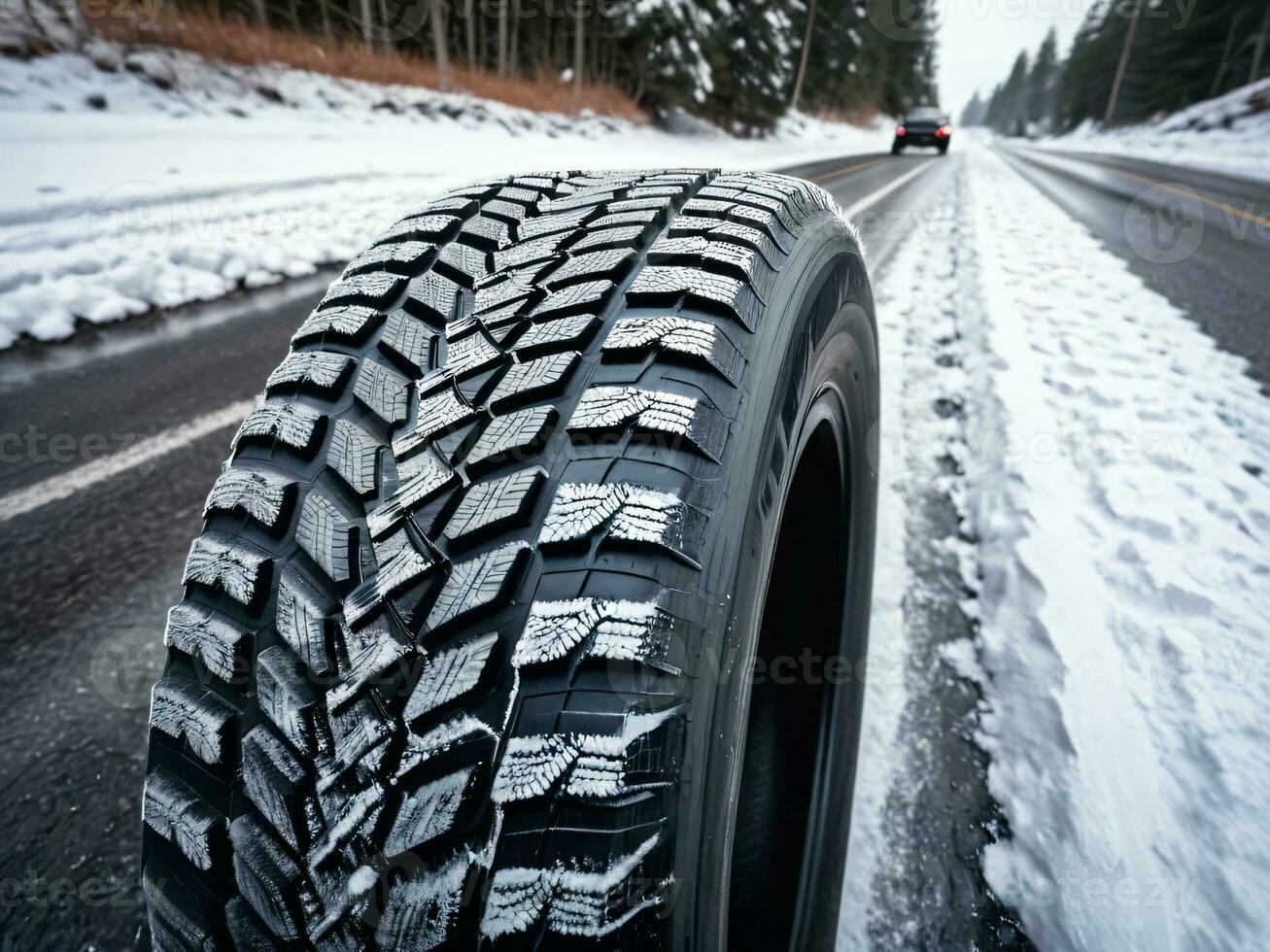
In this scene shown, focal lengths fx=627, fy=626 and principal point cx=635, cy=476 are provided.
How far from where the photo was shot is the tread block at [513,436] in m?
0.72

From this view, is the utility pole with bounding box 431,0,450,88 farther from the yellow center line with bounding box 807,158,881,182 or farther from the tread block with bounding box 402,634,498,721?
the tread block with bounding box 402,634,498,721

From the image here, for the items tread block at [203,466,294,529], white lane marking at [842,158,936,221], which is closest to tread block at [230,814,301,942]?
tread block at [203,466,294,529]

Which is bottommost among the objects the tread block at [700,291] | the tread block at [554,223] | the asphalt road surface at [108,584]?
the asphalt road surface at [108,584]

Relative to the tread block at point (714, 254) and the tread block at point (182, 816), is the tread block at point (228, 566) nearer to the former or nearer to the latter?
the tread block at point (182, 816)

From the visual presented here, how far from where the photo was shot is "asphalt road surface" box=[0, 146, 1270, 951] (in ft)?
3.50

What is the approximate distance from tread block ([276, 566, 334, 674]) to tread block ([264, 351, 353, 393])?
275 millimetres

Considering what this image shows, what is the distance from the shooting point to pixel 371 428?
0.85m

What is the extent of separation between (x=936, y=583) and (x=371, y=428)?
5.37 ft

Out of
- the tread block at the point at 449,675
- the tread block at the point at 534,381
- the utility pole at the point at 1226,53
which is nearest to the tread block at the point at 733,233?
the tread block at the point at 534,381

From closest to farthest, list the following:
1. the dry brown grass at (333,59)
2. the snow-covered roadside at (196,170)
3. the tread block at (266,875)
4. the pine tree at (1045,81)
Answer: the tread block at (266,875) < the snow-covered roadside at (196,170) < the dry brown grass at (333,59) < the pine tree at (1045,81)

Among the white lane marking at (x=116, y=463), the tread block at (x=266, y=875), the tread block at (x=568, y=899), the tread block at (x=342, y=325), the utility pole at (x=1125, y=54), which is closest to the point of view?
the tread block at (x=568, y=899)

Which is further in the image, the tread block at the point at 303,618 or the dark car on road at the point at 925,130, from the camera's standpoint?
the dark car on road at the point at 925,130

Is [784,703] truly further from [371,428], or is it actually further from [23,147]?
[23,147]

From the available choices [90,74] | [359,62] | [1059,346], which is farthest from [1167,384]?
[359,62]
